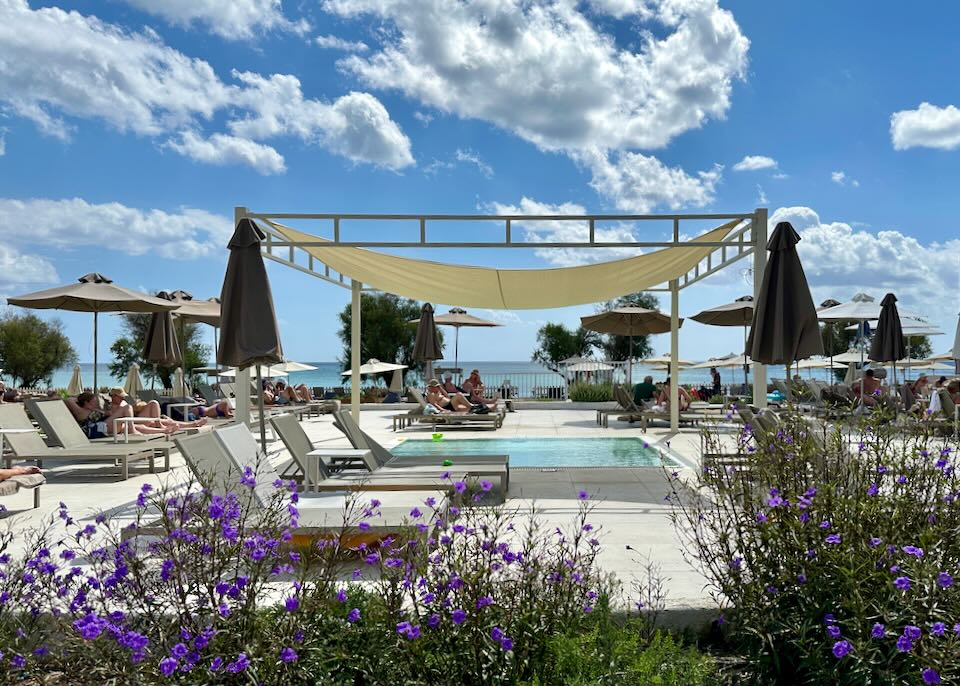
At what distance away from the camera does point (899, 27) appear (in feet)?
32.6

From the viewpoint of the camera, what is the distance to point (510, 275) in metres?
8.84

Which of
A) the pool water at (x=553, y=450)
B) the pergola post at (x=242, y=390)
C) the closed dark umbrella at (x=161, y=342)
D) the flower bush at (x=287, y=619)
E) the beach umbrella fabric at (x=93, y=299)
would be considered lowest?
the pool water at (x=553, y=450)

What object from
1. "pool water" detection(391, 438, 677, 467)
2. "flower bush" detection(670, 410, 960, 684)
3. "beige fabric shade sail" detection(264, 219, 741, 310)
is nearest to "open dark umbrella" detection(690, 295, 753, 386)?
"beige fabric shade sail" detection(264, 219, 741, 310)

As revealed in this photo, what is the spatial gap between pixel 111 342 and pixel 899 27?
129 ft

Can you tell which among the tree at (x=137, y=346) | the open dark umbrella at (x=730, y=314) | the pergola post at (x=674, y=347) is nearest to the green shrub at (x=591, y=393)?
the open dark umbrella at (x=730, y=314)

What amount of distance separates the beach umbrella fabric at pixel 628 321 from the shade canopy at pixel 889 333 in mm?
3946

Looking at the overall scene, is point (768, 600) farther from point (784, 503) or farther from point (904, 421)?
point (904, 421)

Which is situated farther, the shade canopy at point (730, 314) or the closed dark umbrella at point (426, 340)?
the closed dark umbrella at point (426, 340)

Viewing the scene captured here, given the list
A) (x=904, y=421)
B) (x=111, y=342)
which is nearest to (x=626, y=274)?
(x=904, y=421)

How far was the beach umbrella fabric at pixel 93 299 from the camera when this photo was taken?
10.1 m

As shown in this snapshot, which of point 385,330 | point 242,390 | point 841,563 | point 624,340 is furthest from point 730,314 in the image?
point 624,340

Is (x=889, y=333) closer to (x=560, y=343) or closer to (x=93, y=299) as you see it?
(x=93, y=299)

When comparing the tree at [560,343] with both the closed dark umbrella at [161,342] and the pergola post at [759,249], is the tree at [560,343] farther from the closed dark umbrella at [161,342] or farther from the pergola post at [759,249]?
the pergola post at [759,249]

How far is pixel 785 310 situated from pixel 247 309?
505cm
